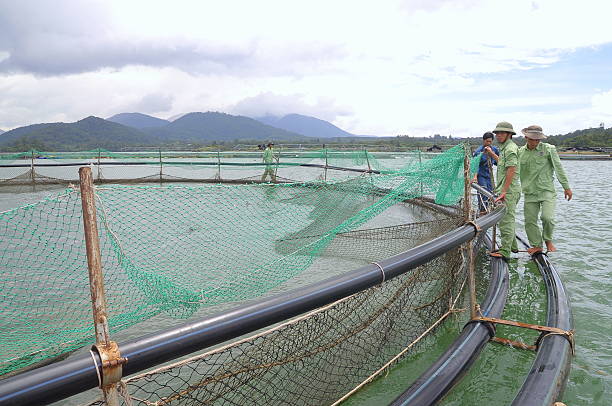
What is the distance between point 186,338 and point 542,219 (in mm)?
5940

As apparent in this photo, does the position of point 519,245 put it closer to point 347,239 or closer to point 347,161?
point 347,239

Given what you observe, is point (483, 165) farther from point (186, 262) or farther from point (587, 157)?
point (587, 157)

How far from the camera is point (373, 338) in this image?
3463 mm

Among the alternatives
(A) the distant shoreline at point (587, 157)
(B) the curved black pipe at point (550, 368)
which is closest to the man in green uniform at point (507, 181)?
Answer: (B) the curved black pipe at point (550, 368)

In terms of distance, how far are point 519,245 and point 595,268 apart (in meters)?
1.17

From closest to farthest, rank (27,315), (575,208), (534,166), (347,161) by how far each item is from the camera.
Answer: (27,315), (534,166), (575,208), (347,161)

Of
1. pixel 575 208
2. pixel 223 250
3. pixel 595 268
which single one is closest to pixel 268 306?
pixel 223 250

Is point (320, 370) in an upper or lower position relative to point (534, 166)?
lower

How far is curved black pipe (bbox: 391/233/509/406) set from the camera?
86.7 inches

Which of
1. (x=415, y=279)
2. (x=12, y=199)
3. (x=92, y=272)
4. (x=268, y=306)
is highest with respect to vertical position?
(x=92, y=272)

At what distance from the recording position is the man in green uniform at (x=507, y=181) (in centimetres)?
563

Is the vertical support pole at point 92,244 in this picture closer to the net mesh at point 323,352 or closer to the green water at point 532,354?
the net mesh at point 323,352

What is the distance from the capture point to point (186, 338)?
1.35m

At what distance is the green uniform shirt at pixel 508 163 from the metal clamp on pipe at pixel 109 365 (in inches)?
219
